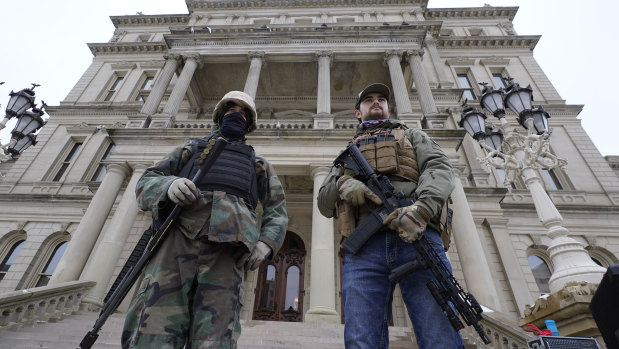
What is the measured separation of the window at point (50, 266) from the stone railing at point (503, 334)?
16735 mm

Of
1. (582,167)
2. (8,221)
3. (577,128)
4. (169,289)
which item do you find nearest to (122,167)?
(8,221)

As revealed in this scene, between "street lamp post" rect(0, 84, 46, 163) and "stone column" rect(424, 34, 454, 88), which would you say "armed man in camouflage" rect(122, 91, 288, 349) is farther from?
"stone column" rect(424, 34, 454, 88)

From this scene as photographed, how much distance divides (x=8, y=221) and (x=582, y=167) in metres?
28.6

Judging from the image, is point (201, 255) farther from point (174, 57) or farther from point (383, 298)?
point (174, 57)

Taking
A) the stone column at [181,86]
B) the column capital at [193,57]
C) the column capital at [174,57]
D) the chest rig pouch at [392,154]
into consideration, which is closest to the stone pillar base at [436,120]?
the chest rig pouch at [392,154]

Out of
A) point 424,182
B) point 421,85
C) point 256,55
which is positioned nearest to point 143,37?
point 256,55

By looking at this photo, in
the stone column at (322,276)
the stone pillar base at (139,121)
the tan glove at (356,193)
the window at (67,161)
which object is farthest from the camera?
the window at (67,161)

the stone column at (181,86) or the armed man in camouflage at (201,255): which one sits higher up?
the stone column at (181,86)

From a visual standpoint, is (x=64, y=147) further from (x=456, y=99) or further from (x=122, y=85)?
(x=456, y=99)

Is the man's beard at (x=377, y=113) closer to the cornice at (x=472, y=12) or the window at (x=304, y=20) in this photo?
the window at (x=304, y=20)

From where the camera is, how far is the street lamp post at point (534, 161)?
4527 mm

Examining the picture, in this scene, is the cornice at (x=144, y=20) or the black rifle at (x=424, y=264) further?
the cornice at (x=144, y=20)

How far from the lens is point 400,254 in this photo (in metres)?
2.35

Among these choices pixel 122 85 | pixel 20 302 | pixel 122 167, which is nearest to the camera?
pixel 20 302
